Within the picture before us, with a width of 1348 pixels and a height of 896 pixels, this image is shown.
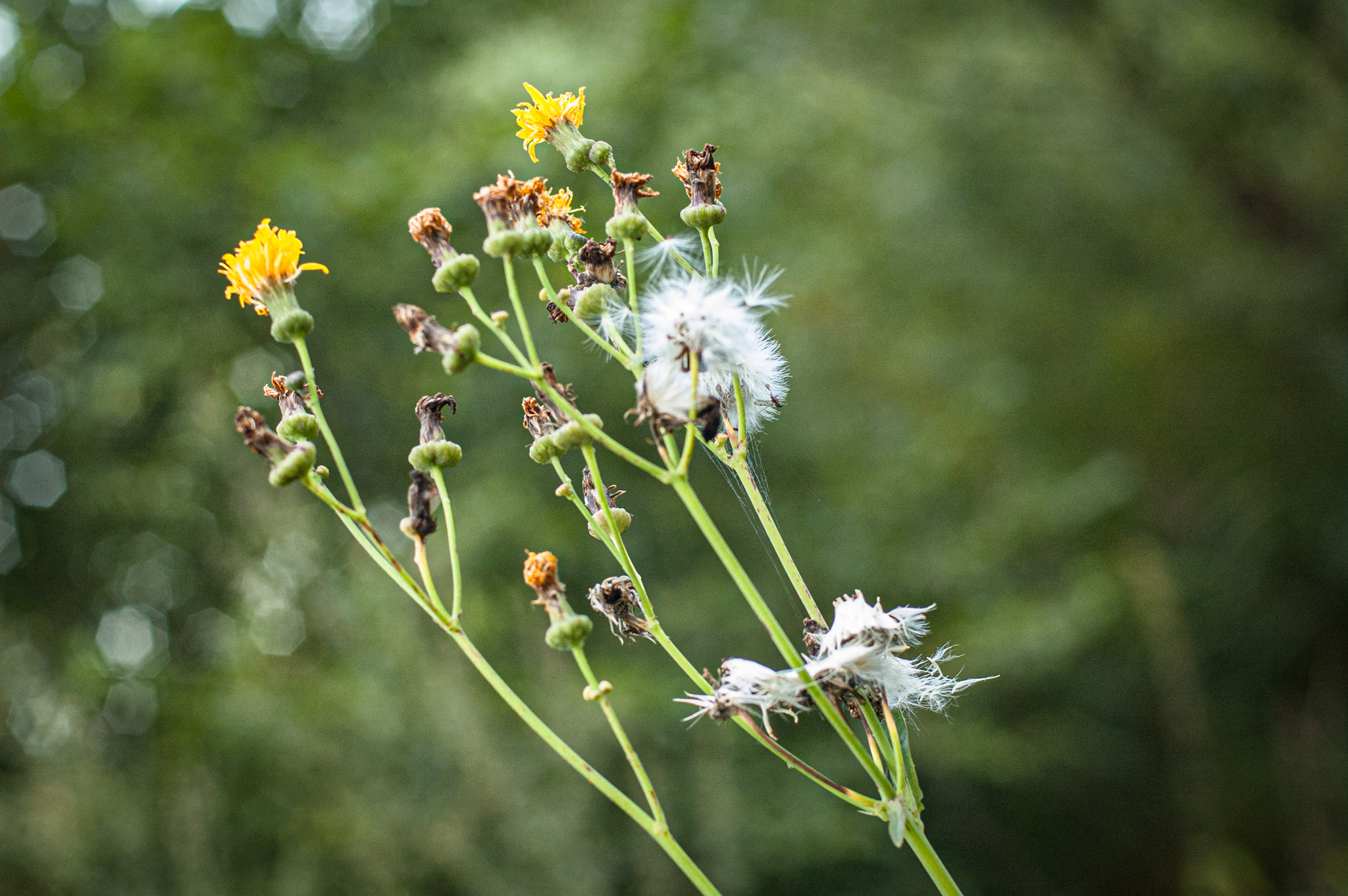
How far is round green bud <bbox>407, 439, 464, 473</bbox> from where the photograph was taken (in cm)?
100

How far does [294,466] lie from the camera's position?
921mm

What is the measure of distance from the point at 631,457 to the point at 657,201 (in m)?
4.44

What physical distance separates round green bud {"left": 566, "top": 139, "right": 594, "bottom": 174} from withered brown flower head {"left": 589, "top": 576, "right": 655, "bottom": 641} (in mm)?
487

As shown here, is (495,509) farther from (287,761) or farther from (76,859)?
(76,859)

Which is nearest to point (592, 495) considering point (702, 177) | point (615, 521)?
point (615, 521)

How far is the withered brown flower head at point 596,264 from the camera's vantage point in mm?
1074

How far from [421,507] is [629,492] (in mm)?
4080

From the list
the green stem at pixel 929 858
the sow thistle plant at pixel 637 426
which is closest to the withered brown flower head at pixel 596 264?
the sow thistle plant at pixel 637 426

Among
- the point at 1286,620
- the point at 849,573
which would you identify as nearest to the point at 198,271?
the point at 849,573

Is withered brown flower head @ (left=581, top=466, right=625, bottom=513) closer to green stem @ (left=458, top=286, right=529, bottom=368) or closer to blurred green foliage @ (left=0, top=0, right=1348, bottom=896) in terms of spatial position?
green stem @ (left=458, top=286, right=529, bottom=368)

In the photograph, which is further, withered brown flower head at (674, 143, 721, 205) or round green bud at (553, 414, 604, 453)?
withered brown flower head at (674, 143, 721, 205)

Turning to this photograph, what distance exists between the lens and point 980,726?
16.2ft

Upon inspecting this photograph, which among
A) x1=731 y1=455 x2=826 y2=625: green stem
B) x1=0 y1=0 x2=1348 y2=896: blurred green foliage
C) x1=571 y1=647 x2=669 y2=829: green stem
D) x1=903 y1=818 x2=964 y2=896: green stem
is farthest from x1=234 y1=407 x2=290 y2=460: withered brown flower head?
x1=0 y1=0 x2=1348 y2=896: blurred green foliage

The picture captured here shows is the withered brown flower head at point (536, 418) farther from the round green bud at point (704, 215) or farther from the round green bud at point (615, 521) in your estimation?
the round green bud at point (704, 215)
